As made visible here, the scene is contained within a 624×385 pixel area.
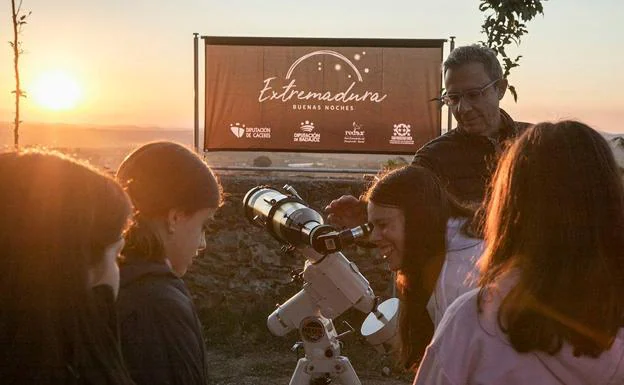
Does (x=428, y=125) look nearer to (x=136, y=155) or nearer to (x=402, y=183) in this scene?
(x=402, y=183)

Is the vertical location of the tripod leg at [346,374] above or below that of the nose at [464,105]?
below

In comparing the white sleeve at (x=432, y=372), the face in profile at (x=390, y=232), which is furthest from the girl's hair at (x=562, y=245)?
the face in profile at (x=390, y=232)

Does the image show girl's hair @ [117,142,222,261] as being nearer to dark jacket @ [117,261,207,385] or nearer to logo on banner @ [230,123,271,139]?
dark jacket @ [117,261,207,385]

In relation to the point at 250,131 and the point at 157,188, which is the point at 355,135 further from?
the point at 157,188

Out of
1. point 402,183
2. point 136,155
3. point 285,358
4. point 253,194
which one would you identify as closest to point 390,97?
point 285,358

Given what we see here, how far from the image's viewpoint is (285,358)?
679 centimetres

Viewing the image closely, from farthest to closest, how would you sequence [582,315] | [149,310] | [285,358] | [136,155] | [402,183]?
[285,358] < [402,183] < [136,155] < [149,310] < [582,315]

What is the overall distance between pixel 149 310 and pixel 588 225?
0.90 meters

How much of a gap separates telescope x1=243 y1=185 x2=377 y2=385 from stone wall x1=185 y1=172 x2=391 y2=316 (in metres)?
3.77

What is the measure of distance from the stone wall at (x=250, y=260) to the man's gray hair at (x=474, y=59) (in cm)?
388

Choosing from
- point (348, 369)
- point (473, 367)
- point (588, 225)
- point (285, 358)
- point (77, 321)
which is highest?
point (588, 225)

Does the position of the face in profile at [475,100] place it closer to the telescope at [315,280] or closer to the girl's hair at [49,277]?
the telescope at [315,280]

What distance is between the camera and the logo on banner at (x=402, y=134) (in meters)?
7.90

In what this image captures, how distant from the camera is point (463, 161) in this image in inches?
131
